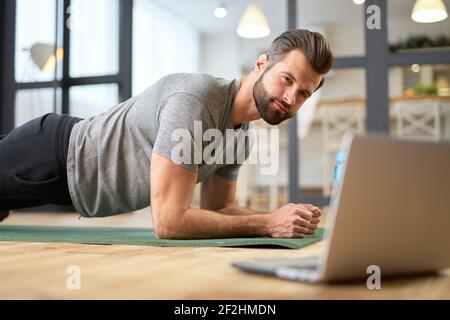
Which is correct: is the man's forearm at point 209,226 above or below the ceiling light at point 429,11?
below

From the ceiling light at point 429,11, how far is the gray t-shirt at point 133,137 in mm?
2323

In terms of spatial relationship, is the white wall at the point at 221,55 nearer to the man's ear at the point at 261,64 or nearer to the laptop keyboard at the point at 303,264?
the man's ear at the point at 261,64

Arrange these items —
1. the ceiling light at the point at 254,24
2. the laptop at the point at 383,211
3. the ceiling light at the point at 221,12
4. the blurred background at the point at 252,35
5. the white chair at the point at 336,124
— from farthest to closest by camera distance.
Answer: the ceiling light at the point at 221,12 → the ceiling light at the point at 254,24 → the white chair at the point at 336,124 → the blurred background at the point at 252,35 → the laptop at the point at 383,211

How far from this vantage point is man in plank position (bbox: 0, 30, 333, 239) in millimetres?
1381

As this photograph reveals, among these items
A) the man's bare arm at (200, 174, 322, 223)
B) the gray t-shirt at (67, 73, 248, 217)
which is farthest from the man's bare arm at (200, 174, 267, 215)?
the gray t-shirt at (67, 73, 248, 217)

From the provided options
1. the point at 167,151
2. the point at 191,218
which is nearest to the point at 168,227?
the point at 191,218

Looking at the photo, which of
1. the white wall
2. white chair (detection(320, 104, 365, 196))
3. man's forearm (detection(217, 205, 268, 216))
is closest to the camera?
man's forearm (detection(217, 205, 268, 216))

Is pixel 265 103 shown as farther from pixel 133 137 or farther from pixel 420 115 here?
pixel 420 115

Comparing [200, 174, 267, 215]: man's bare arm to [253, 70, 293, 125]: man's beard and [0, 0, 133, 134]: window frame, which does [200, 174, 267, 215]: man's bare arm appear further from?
[0, 0, 133, 134]: window frame

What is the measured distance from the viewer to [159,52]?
6.31 meters

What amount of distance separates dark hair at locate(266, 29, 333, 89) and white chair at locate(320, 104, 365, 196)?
311 cm

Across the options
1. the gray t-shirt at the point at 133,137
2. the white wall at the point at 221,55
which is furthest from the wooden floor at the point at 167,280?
the white wall at the point at 221,55

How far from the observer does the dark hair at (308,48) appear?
149 cm
